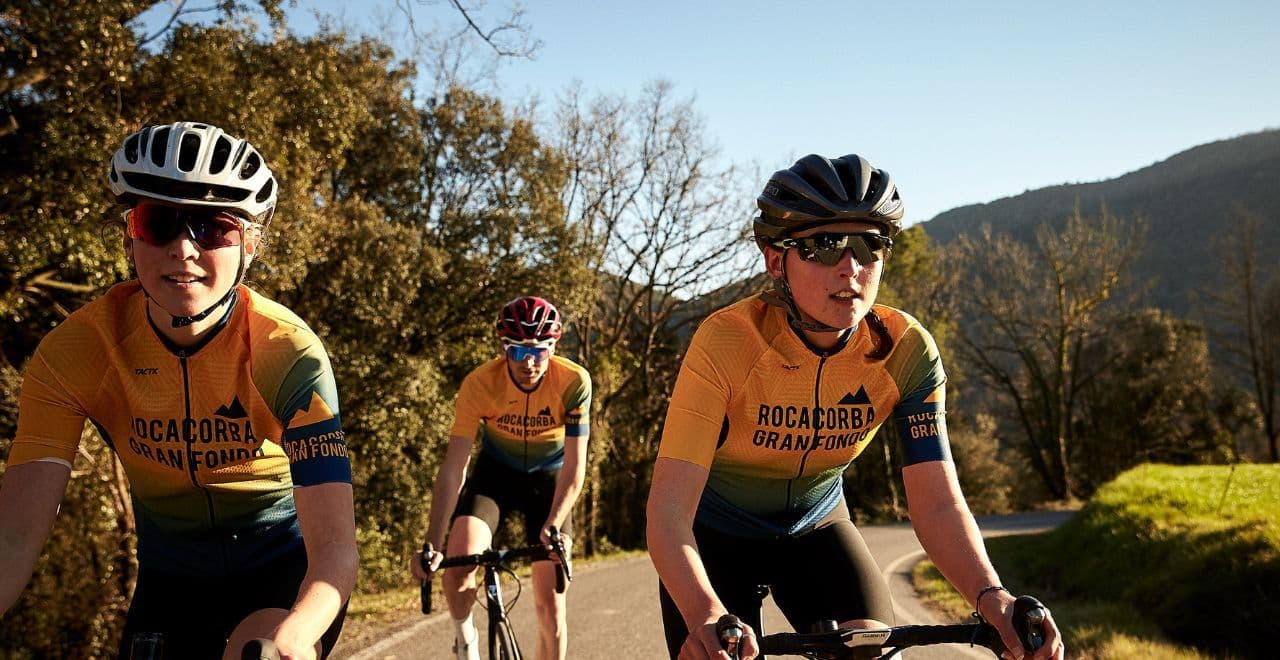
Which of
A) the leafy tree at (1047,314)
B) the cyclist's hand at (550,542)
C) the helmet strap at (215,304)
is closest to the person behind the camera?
the helmet strap at (215,304)

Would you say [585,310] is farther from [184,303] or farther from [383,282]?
[184,303]

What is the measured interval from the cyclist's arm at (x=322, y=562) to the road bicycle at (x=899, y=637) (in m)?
0.98

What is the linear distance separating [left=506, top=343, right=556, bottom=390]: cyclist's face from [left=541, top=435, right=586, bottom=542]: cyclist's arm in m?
0.54

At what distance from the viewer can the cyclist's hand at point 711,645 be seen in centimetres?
209

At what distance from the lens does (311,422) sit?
238 cm

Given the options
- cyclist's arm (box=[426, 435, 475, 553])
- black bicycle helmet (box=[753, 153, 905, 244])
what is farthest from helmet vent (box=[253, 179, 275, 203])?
cyclist's arm (box=[426, 435, 475, 553])

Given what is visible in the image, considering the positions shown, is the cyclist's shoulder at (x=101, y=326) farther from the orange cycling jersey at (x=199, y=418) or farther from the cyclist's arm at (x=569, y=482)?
the cyclist's arm at (x=569, y=482)

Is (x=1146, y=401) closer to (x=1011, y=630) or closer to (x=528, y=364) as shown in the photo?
(x=528, y=364)

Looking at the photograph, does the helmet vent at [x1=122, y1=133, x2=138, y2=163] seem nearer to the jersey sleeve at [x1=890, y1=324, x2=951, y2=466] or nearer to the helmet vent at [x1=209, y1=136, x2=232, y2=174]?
the helmet vent at [x1=209, y1=136, x2=232, y2=174]

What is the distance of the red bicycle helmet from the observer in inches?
229

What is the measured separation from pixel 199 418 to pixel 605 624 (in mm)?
7259

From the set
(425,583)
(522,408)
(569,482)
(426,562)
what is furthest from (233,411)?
(522,408)

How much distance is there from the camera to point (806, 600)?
3.15 m

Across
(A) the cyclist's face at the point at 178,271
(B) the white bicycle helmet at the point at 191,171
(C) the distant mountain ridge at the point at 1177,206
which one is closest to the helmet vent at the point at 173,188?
(B) the white bicycle helmet at the point at 191,171
